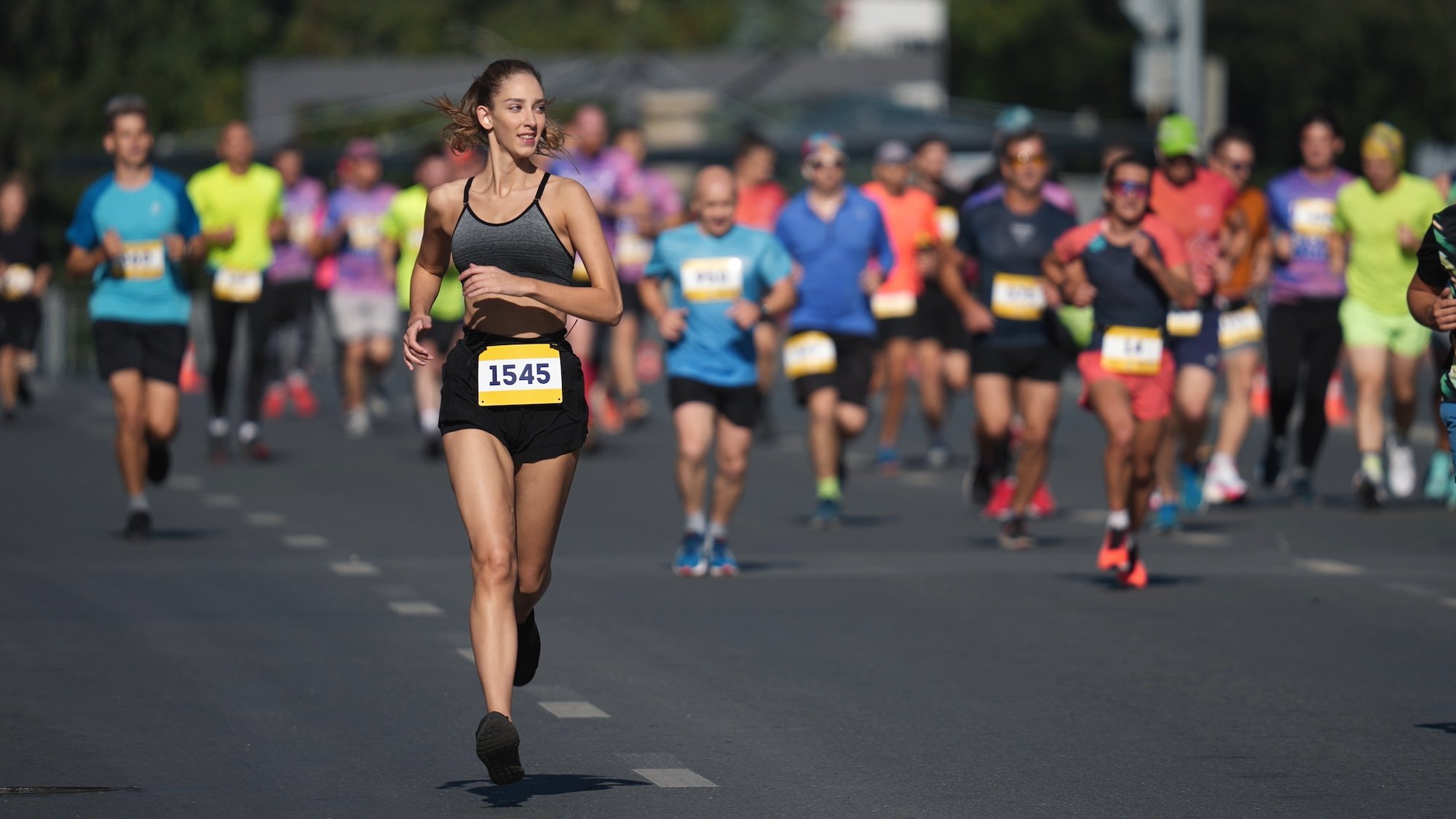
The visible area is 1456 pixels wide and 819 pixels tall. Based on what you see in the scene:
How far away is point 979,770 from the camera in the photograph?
7.55m

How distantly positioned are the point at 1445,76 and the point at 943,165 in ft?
170

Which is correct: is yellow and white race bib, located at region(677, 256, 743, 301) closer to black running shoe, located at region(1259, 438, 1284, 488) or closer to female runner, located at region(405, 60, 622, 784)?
black running shoe, located at region(1259, 438, 1284, 488)

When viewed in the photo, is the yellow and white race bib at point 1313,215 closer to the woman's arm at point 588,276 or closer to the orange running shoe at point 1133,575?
the orange running shoe at point 1133,575

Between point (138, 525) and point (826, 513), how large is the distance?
3.48 metres

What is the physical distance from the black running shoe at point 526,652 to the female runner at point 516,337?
0.4 inches

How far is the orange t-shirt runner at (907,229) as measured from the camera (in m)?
18.0

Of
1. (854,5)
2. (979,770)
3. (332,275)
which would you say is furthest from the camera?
(854,5)

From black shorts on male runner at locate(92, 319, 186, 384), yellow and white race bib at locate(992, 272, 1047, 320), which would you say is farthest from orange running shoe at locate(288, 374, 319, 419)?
yellow and white race bib at locate(992, 272, 1047, 320)

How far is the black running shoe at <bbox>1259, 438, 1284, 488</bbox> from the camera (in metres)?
15.7

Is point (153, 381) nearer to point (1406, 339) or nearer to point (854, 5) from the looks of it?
point (1406, 339)

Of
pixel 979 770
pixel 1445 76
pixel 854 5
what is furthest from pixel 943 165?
pixel 854 5

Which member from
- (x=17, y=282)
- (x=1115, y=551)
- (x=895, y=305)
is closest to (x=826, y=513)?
(x=1115, y=551)

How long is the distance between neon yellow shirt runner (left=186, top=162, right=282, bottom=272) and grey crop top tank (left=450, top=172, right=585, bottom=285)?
10325 mm

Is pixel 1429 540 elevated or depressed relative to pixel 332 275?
depressed
